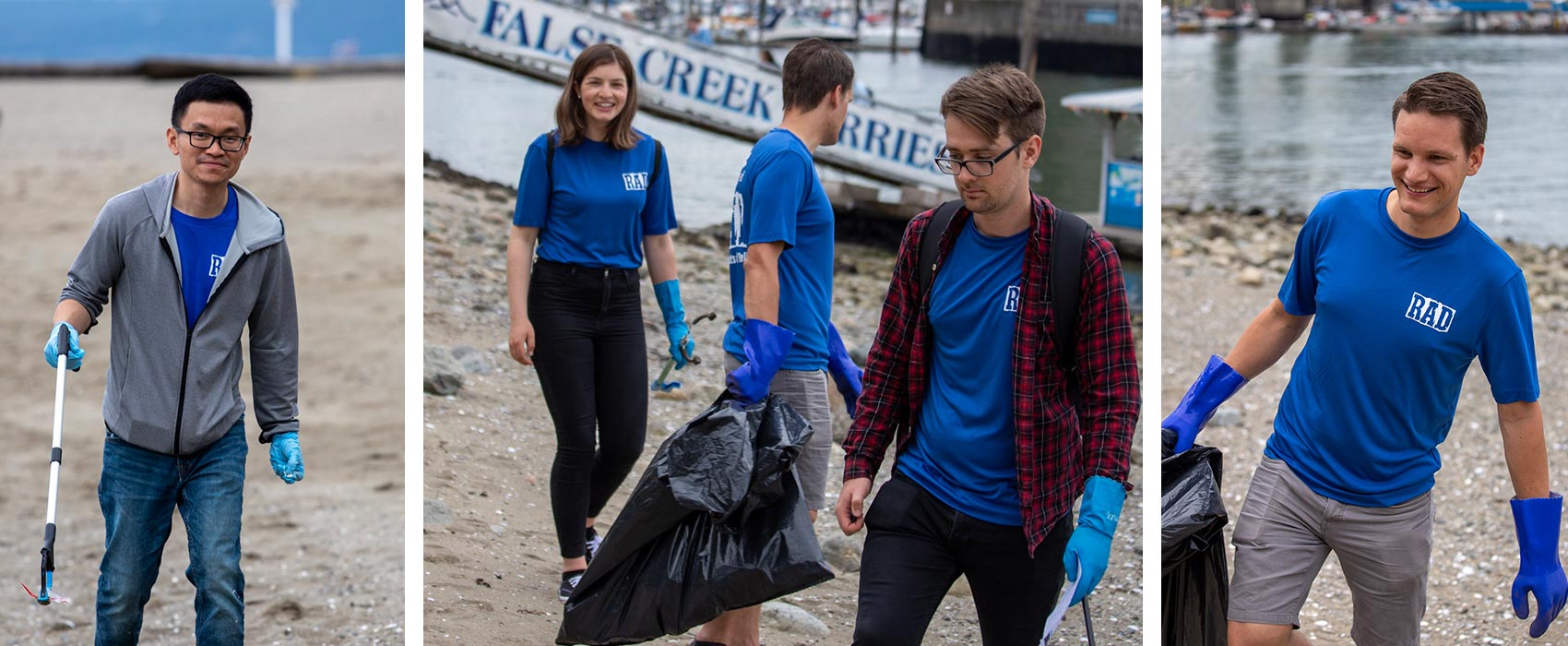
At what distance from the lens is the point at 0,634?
13.8ft

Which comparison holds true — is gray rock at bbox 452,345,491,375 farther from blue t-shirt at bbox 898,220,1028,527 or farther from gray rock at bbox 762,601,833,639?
blue t-shirt at bbox 898,220,1028,527

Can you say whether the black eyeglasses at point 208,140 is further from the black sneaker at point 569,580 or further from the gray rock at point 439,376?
the gray rock at point 439,376

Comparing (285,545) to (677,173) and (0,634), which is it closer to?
(0,634)

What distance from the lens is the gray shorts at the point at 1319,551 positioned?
262 cm

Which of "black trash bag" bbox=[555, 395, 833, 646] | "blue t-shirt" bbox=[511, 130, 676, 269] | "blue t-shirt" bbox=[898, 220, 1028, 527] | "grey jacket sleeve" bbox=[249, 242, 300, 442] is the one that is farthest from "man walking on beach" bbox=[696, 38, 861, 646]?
"grey jacket sleeve" bbox=[249, 242, 300, 442]

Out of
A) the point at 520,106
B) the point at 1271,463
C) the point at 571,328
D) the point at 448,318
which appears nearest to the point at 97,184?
the point at 520,106

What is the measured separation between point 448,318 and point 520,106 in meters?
1.77

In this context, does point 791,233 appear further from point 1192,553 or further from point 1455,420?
point 1455,420

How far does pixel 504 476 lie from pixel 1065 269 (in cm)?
250

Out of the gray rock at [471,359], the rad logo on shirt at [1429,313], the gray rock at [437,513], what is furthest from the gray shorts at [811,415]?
the gray rock at [471,359]

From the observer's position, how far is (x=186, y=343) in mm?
2758

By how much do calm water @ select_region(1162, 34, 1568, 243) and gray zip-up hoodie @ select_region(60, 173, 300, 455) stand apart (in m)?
9.07

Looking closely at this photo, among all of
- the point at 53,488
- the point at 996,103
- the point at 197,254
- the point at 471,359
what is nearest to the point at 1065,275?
the point at 996,103

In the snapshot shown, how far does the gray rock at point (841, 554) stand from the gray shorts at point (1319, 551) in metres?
1.70
